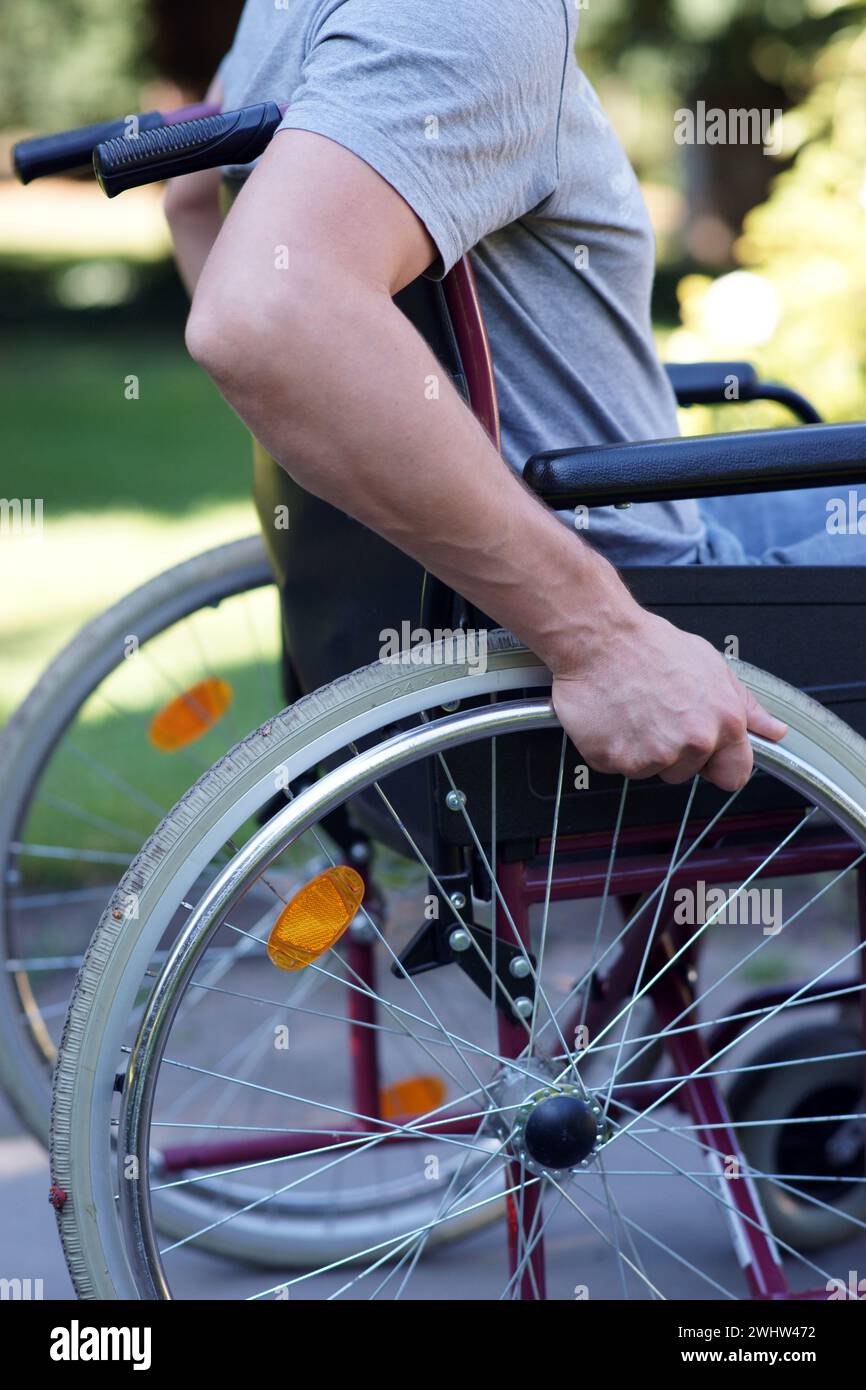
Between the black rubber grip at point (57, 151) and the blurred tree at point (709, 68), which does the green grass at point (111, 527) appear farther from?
the blurred tree at point (709, 68)

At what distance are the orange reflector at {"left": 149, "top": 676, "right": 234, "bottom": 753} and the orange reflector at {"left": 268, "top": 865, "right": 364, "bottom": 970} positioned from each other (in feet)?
2.02

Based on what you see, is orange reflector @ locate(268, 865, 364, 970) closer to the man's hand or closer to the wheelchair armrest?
the man's hand

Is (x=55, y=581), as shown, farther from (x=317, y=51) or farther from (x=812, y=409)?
(x=317, y=51)

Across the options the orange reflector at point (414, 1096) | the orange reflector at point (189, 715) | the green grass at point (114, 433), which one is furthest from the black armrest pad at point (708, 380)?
the green grass at point (114, 433)

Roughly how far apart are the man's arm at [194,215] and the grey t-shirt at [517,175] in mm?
154

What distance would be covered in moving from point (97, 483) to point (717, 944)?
4.44m

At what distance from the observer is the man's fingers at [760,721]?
1.24 meters

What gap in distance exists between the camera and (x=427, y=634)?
4.32 ft

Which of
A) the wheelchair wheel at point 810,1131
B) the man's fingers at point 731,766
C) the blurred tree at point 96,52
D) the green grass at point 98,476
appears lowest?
the wheelchair wheel at point 810,1131

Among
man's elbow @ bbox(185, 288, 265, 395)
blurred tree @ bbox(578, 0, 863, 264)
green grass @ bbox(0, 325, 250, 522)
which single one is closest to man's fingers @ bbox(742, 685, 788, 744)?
man's elbow @ bbox(185, 288, 265, 395)

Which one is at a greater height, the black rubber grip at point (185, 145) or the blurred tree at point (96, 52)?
the blurred tree at point (96, 52)

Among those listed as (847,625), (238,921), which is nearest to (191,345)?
(847,625)

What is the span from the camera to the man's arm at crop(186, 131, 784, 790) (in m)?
1.04

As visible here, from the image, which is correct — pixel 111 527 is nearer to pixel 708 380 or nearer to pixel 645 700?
pixel 708 380
